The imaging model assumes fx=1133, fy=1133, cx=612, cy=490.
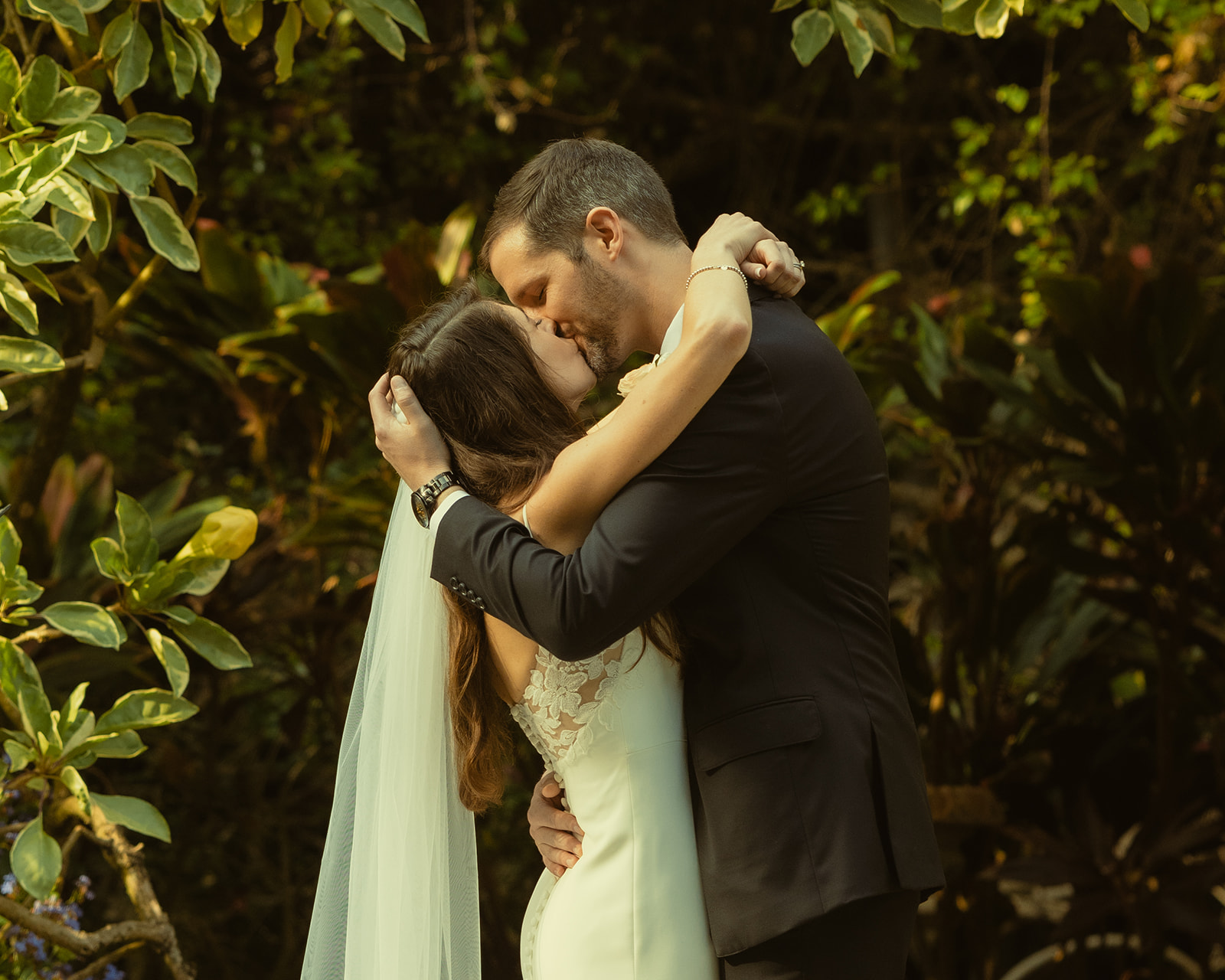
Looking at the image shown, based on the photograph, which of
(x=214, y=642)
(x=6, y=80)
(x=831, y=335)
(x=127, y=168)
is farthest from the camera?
(x=831, y=335)

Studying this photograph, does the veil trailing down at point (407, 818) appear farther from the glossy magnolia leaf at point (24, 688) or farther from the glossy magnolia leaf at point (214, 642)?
the glossy magnolia leaf at point (24, 688)

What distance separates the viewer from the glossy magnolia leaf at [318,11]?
173 cm

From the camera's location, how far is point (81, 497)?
2.59 metres

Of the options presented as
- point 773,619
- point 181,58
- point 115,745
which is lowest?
point 115,745

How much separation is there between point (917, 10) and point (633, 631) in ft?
3.36

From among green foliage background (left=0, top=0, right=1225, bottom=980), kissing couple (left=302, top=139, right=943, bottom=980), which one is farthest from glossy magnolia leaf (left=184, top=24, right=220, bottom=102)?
kissing couple (left=302, top=139, right=943, bottom=980)

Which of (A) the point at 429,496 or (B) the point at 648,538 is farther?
(A) the point at 429,496

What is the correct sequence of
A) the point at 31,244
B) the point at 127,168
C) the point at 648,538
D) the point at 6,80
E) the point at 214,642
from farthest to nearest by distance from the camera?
the point at 214,642 < the point at 127,168 < the point at 6,80 < the point at 31,244 < the point at 648,538

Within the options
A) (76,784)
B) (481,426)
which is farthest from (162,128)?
(76,784)

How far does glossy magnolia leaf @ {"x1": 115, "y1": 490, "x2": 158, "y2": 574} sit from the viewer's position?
152 cm

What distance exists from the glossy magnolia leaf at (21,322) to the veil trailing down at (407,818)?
18.6 inches

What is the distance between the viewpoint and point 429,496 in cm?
134

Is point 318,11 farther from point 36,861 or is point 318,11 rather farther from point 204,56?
point 36,861

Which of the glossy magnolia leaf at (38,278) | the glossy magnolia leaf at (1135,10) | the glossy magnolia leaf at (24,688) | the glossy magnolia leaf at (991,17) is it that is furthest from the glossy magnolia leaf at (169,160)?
the glossy magnolia leaf at (1135,10)
